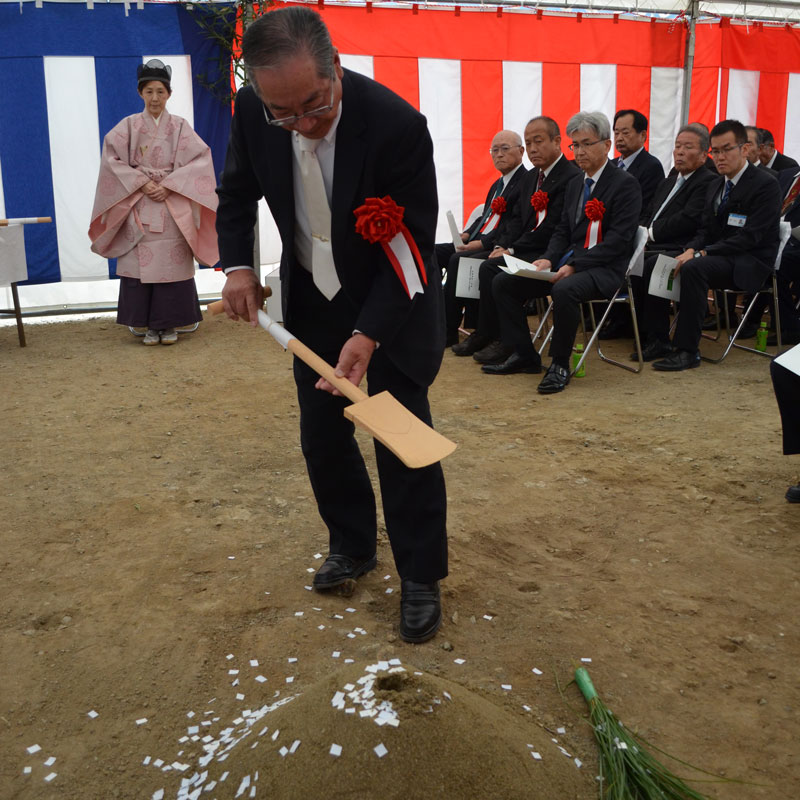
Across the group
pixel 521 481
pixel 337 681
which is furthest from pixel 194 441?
pixel 337 681

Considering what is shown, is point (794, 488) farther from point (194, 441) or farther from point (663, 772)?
point (194, 441)

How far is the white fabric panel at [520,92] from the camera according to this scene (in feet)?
23.1

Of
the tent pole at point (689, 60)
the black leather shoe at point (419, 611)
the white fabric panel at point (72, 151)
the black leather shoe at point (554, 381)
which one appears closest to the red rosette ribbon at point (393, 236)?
the black leather shoe at point (419, 611)

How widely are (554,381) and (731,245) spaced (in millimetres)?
1443

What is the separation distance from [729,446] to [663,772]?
7.64ft

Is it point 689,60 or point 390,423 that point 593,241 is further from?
point 689,60

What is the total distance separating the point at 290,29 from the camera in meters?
1.66

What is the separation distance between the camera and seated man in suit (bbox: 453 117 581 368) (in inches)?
199

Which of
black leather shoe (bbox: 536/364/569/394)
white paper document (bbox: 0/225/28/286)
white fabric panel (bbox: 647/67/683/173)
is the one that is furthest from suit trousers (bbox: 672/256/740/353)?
white paper document (bbox: 0/225/28/286)

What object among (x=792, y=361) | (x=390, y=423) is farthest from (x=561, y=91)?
(x=390, y=423)

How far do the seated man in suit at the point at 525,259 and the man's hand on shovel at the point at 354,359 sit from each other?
319 centimetres

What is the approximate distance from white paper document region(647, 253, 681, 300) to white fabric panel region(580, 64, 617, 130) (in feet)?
8.41

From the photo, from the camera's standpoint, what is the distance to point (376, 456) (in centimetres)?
225

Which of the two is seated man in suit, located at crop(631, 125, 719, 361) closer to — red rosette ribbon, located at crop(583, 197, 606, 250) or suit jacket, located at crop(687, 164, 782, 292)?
suit jacket, located at crop(687, 164, 782, 292)
